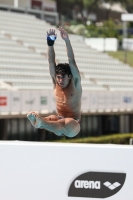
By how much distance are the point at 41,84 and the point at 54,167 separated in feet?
90.3

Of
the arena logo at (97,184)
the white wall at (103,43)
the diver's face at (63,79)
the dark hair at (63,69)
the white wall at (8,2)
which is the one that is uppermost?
the white wall at (8,2)

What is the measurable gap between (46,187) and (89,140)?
23670 mm

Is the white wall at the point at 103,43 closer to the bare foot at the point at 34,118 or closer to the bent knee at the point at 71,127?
the bent knee at the point at 71,127

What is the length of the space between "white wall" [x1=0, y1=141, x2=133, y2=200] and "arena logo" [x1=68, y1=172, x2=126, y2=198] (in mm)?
11

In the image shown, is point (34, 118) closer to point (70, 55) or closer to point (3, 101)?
point (70, 55)

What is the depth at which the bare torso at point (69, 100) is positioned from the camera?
7781mm

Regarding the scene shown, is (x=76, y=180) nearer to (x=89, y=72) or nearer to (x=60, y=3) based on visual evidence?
(x=89, y=72)

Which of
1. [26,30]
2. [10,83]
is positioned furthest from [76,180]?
[26,30]

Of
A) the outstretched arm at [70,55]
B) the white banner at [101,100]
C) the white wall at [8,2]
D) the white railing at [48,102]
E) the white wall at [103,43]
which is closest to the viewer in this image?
the outstretched arm at [70,55]

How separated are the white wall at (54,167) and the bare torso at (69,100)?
56.9 inches

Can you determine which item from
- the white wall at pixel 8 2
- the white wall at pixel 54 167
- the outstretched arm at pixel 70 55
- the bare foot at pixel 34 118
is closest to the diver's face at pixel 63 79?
the outstretched arm at pixel 70 55

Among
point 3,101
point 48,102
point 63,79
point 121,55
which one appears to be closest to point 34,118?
point 63,79

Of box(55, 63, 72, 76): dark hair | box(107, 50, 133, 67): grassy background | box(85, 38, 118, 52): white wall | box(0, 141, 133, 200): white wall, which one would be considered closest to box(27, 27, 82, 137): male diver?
box(55, 63, 72, 76): dark hair

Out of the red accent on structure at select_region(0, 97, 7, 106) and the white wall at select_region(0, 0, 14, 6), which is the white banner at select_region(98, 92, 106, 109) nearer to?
the red accent on structure at select_region(0, 97, 7, 106)
